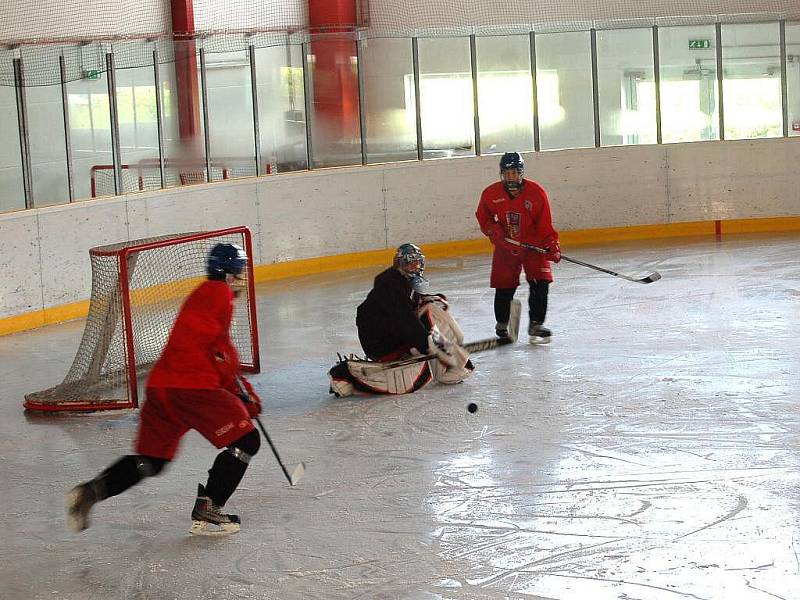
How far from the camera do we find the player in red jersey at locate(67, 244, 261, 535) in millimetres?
5035

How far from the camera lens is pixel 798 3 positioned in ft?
51.4

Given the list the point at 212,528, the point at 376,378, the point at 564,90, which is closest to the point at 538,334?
the point at 376,378

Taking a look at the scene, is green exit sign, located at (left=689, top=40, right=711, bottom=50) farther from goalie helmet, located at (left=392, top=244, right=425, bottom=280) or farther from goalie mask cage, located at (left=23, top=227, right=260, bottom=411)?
goalie helmet, located at (left=392, top=244, right=425, bottom=280)

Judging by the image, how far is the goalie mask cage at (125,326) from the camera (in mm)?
7688

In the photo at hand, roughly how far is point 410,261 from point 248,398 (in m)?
2.21

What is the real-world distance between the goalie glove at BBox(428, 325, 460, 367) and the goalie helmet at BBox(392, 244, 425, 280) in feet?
1.23

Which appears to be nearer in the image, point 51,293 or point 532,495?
point 532,495

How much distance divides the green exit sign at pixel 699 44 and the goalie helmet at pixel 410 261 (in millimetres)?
8957

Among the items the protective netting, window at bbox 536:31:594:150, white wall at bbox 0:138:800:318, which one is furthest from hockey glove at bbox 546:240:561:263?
window at bbox 536:31:594:150

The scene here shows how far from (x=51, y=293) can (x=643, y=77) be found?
25.3 feet

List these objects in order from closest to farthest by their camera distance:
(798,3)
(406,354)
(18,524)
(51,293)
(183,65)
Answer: (18,524) < (406,354) < (51,293) < (183,65) < (798,3)

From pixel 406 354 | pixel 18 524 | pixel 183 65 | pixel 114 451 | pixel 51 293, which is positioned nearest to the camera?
pixel 18 524

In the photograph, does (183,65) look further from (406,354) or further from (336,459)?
(336,459)

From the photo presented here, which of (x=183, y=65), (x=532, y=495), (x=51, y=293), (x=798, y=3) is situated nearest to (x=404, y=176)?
(x=183, y=65)
